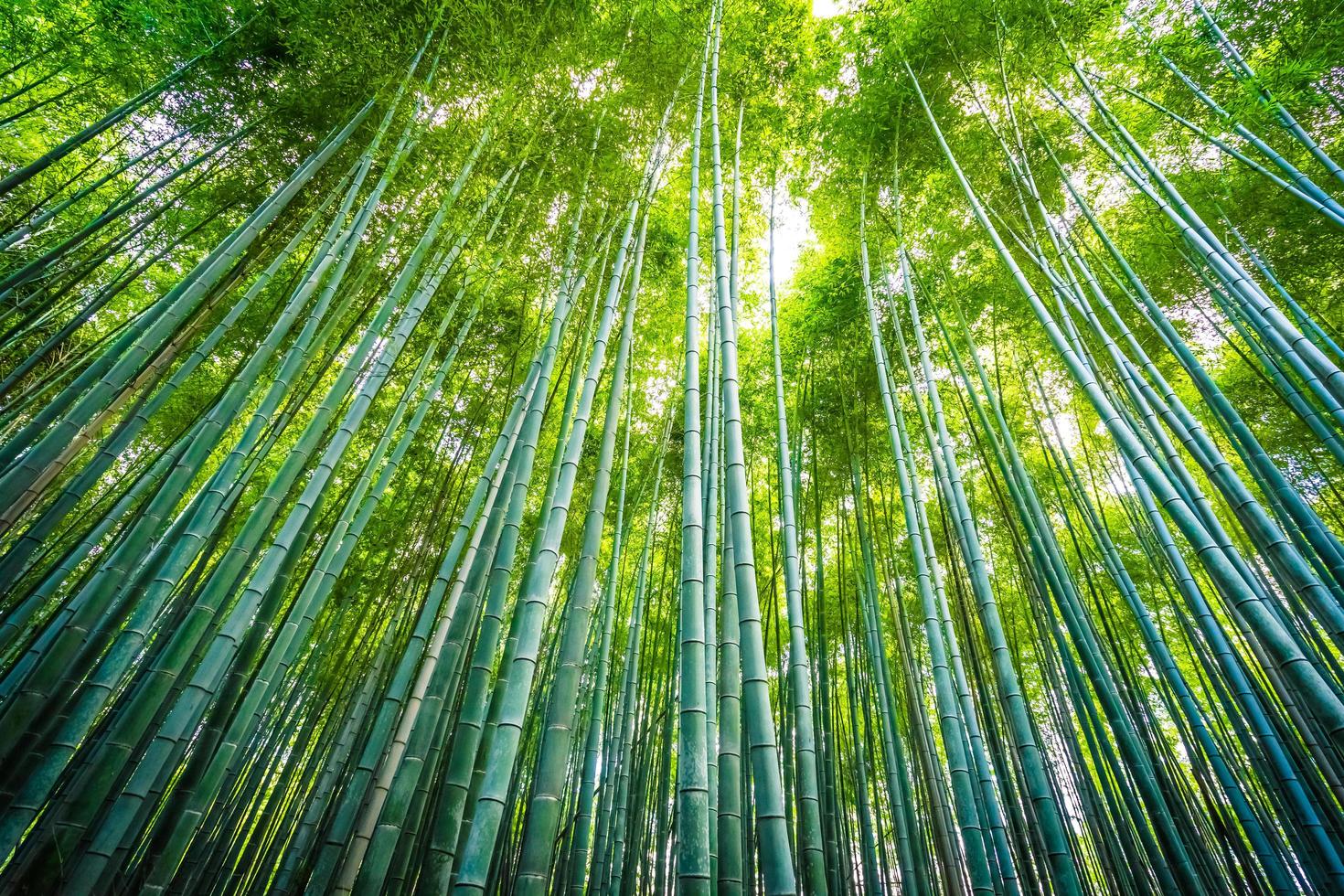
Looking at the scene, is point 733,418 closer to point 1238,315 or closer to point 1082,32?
point 1238,315

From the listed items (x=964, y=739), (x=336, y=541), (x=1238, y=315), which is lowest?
(x=964, y=739)

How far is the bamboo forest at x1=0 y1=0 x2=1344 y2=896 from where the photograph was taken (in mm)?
1562

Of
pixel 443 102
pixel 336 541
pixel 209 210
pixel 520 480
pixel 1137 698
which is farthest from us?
pixel 209 210

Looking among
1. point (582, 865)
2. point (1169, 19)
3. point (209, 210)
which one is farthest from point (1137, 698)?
point (209, 210)

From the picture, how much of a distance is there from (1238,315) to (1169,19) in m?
2.09

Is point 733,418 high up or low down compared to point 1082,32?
down

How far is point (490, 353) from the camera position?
4.66 meters

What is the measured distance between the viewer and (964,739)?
2.03m

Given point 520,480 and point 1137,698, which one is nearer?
point 520,480

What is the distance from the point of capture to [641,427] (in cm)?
585

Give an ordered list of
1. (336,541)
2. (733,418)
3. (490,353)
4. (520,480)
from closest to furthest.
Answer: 1. (733,418)
2. (520,480)
3. (336,541)
4. (490,353)

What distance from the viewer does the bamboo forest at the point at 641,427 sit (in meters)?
1.56

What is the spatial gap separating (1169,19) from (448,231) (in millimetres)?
4489

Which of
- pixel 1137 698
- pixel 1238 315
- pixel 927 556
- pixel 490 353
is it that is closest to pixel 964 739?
pixel 927 556
